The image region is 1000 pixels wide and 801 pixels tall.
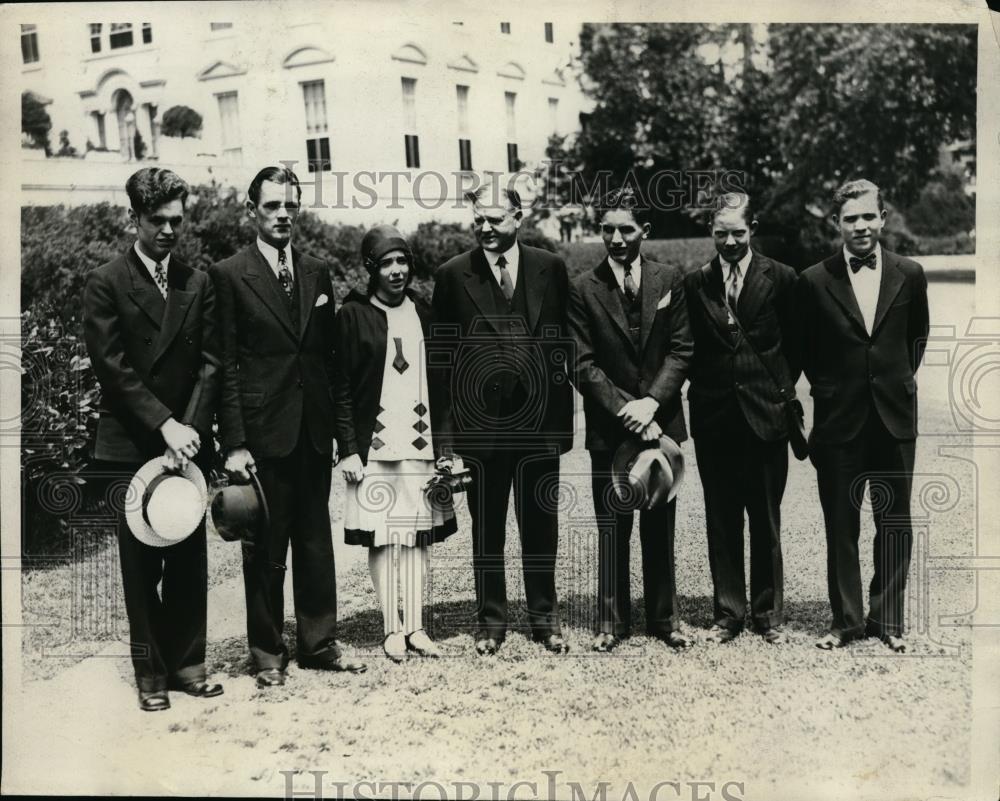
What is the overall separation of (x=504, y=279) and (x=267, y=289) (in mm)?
1223

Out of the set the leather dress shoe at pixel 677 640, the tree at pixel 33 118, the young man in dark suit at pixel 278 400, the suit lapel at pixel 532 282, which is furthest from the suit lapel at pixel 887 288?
the tree at pixel 33 118

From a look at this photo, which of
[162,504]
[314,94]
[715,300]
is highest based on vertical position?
[314,94]

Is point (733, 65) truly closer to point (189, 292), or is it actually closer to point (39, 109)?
point (189, 292)

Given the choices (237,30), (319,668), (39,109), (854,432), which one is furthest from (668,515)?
(39,109)

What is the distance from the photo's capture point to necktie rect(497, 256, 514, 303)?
18.3ft

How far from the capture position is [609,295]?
5.55m

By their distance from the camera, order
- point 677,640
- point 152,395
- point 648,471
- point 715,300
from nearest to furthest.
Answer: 1. point 152,395
2. point 648,471
3. point 715,300
4. point 677,640

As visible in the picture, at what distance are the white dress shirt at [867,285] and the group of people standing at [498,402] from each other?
12 millimetres

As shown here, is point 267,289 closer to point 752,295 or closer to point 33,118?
point 33,118

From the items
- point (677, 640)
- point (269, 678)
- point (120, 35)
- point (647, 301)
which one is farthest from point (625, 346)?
point (120, 35)

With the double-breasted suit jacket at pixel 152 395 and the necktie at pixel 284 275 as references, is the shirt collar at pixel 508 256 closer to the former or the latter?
the necktie at pixel 284 275

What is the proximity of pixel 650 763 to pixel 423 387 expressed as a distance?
2255 millimetres

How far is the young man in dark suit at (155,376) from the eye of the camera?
5.23 meters

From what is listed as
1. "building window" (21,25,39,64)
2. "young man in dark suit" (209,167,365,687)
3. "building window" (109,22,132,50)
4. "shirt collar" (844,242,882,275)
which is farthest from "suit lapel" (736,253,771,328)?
"building window" (21,25,39,64)
